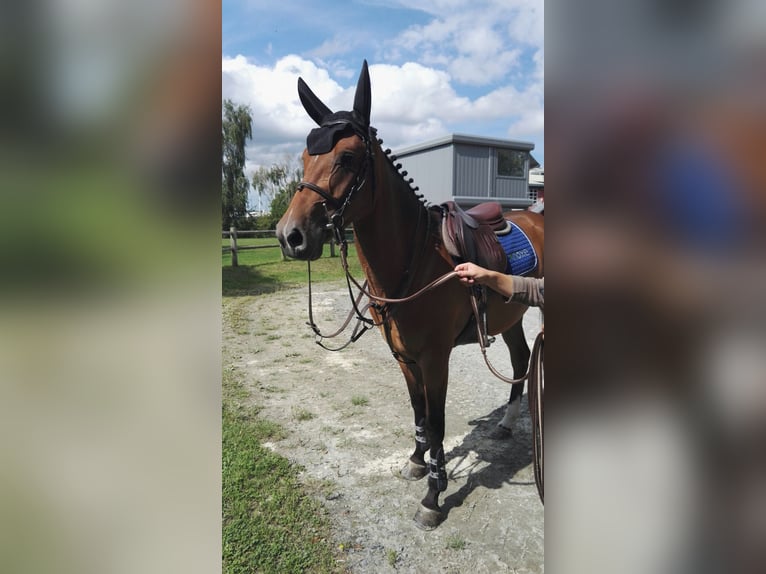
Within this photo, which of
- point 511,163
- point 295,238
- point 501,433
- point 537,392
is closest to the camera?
point 537,392

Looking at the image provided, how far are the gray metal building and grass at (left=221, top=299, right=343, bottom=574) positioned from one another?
1800 centimetres

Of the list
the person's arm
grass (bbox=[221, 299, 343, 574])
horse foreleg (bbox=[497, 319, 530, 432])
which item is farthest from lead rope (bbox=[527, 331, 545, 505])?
horse foreleg (bbox=[497, 319, 530, 432])

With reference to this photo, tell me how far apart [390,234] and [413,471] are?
6.24 ft

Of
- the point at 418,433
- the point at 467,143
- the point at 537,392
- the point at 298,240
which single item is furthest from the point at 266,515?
the point at 467,143

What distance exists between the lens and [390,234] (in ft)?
9.33

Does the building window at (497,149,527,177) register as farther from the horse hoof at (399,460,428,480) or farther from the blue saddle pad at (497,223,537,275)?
the horse hoof at (399,460,428,480)

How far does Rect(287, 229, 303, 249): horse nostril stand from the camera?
2363 millimetres

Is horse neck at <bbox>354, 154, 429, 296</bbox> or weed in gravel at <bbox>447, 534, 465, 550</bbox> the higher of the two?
horse neck at <bbox>354, 154, 429, 296</bbox>

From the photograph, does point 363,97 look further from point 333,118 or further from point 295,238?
point 295,238

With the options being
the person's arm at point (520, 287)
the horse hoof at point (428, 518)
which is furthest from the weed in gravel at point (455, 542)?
the person's arm at point (520, 287)
